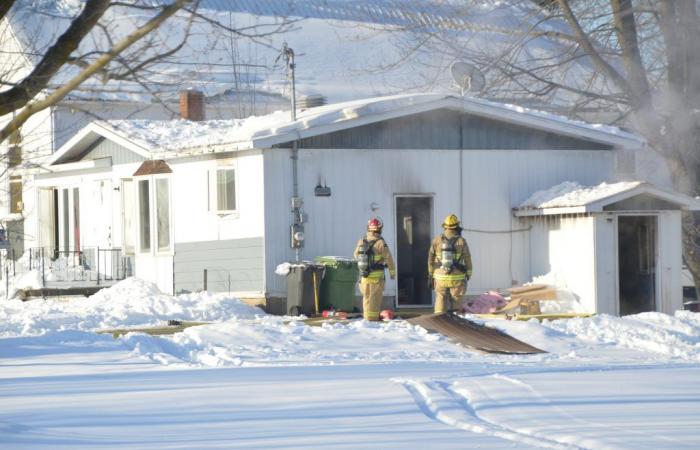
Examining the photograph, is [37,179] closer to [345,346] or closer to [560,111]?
[560,111]

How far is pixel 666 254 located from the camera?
76.7 feet

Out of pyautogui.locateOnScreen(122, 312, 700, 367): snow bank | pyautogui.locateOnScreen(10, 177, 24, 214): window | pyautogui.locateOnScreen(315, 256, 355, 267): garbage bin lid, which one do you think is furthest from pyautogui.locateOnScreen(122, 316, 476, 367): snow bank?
pyautogui.locateOnScreen(10, 177, 24, 214): window

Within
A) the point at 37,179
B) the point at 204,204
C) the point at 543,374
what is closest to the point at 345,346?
the point at 543,374

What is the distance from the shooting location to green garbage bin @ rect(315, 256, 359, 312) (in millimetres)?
22469

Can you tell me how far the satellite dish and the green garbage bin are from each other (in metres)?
4.61

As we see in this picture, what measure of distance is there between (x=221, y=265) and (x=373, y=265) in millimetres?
4523

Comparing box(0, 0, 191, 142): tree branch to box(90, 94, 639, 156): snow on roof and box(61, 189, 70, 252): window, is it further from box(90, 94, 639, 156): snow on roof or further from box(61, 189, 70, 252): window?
box(61, 189, 70, 252): window

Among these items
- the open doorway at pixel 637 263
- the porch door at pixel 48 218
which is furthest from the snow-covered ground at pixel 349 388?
the porch door at pixel 48 218

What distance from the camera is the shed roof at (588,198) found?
73.8ft

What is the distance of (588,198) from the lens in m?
22.7

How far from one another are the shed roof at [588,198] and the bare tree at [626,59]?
201 centimetres

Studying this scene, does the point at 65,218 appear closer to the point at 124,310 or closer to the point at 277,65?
the point at 277,65

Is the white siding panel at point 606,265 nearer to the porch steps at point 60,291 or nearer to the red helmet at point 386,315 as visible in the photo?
the red helmet at point 386,315

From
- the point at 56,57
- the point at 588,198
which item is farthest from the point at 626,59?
the point at 56,57
